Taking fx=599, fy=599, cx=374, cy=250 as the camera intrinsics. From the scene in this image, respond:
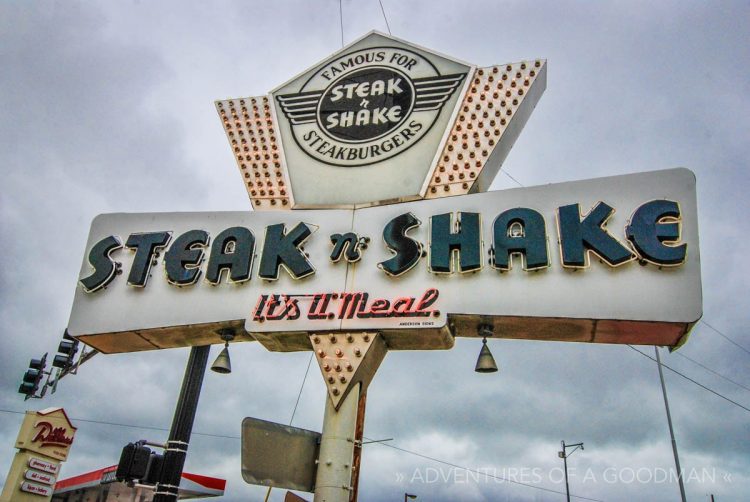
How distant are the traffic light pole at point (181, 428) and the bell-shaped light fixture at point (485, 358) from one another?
3.86 m

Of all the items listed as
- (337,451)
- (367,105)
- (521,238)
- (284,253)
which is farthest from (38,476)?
(521,238)

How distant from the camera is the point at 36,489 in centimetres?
1688

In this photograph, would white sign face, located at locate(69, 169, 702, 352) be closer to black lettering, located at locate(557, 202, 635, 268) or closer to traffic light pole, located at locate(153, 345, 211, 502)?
black lettering, located at locate(557, 202, 635, 268)

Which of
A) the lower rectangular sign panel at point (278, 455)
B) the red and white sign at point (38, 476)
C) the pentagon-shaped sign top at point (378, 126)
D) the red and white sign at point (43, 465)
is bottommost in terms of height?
the lower rectangular sign panel at point (278, 455)

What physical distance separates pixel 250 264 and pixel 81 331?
100 inches

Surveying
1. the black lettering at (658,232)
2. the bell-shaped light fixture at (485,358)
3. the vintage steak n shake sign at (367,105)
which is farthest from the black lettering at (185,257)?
the black lettering at (658,232)

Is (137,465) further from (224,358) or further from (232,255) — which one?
(232,255)

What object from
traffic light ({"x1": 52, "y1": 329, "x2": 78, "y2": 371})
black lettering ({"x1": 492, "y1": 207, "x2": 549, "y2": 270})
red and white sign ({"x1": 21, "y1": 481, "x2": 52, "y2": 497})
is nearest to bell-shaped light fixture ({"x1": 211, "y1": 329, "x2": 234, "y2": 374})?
black lettering ({"x1": 492, "y1": 207, "x2": 549, "y2": 270})

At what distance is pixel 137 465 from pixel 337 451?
256 centimetres

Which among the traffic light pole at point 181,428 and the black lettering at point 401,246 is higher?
the black lettering at point 401,246

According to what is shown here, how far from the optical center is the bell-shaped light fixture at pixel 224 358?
7.68m

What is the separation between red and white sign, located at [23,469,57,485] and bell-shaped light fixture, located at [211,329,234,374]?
12641 millimetres

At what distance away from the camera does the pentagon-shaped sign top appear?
8.27 m

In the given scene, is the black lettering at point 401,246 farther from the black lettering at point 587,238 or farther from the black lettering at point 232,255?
the black lettering at point 232,255
